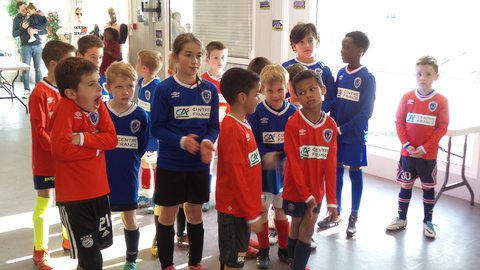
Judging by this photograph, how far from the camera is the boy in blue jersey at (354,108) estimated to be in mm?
3418

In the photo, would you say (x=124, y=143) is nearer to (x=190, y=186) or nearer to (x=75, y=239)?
(x=190, y=186)

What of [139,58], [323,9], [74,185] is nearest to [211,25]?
[323,9]

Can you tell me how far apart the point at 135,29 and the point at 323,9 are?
357 cm

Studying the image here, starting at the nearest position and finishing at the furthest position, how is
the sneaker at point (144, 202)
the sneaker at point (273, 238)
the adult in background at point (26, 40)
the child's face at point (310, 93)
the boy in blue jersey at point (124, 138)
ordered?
the child's face at point (310, 93) → the boy in blue jersey at point (124, 138) → the sneaker at point (273, 238) → the sneaker at point (144, 202) → the adult in background at point (26, 40)

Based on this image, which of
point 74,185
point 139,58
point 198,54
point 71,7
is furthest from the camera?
point 71,7

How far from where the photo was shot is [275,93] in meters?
2.77

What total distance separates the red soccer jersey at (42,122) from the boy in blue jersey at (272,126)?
3.54 ft

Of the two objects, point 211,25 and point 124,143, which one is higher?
point 211,25

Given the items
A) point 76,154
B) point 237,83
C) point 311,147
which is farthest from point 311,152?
point 76,154

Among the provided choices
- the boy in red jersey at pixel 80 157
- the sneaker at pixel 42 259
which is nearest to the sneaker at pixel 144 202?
the sneaker at pixel 42 259

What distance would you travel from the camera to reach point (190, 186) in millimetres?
2686

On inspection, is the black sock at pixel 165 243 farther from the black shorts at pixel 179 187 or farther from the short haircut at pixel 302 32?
the short haircut at pixel 302 32

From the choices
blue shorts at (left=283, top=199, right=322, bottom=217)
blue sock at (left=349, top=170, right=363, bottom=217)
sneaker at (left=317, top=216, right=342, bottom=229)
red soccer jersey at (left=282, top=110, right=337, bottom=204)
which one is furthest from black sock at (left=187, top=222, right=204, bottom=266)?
blue sock at (left=349, top=170, right=363, bottom=217)

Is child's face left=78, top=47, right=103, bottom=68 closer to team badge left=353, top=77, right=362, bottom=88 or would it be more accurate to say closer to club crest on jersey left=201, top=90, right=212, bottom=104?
club crest on jersey left=201, top=90, right=212, bottom=104
